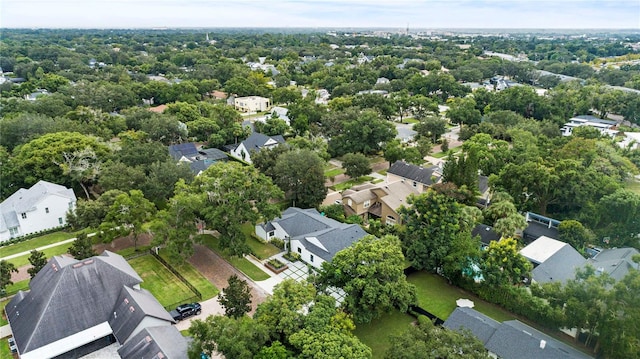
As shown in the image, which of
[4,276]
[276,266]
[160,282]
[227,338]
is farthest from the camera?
[276,266]

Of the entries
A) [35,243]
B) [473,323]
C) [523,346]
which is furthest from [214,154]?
[523,346]

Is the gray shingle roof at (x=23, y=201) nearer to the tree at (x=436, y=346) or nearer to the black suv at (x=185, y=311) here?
the black suv at (x=185, y=311)

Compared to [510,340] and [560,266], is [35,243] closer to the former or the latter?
[510,340]

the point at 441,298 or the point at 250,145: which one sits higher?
the point at 250,145

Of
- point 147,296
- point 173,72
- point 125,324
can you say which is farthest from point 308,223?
point 173,72

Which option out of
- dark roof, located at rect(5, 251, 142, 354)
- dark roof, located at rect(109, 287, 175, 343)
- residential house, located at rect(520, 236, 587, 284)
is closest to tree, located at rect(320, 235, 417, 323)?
dark roof, located at rect(109, 287, 175, 343)

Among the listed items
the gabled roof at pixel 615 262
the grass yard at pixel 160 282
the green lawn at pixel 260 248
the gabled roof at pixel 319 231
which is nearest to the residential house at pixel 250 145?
the gabled roof at pixel 319 231

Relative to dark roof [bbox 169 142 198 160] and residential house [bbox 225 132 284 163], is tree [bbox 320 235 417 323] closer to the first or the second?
residential house [bbox 225 132 284 163]
